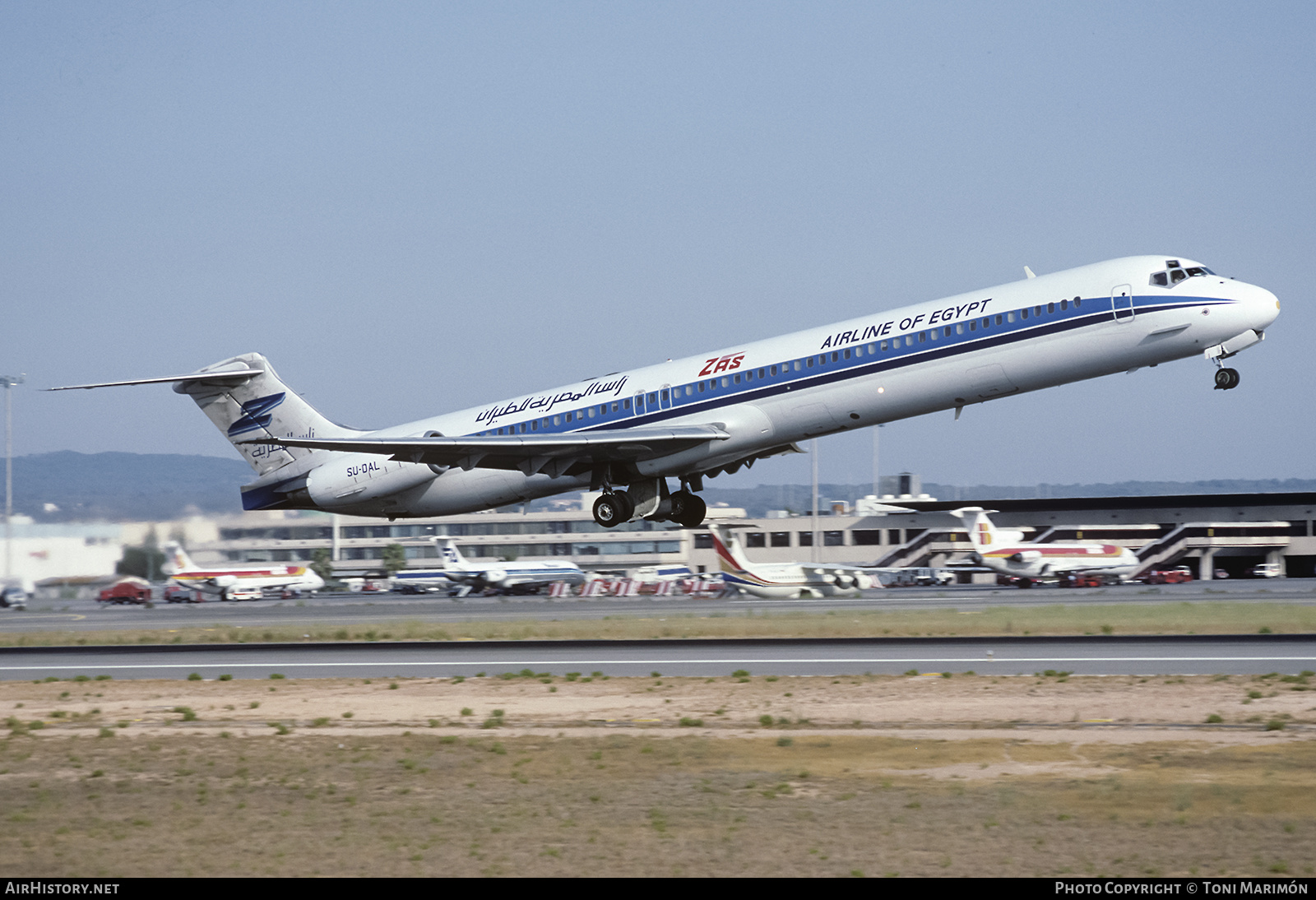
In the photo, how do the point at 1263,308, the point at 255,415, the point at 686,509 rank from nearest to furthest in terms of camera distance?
the point at 1263,308 → the point at 686,509 → the point at 255,415

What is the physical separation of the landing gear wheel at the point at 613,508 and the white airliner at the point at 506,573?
38.9 m

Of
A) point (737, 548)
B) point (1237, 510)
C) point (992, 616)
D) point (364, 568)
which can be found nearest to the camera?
point (992, 616)

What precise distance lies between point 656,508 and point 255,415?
14173 millimetres

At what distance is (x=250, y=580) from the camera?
7319 cm

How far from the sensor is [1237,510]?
299 ft

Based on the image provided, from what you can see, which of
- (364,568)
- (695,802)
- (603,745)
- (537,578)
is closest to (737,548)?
(537,578)

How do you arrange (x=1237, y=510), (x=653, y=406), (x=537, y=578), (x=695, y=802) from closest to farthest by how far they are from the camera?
(x=695, y=802) → (x=653, y=406) → (x=537, y=578) → (x=1237, y=510)

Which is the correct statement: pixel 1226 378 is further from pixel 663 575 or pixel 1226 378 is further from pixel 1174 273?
pixel 663 575

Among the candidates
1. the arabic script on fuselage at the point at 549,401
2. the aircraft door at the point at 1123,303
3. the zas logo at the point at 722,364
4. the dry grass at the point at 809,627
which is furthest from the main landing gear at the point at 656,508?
the aircraft door at the point at 1123,303

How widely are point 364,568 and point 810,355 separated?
84358mm

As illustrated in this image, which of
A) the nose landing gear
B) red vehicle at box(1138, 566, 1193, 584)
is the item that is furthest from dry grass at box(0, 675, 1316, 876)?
red vehicle at box(1138, 566, 1193, 584)

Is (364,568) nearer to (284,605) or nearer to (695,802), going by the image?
(284,605)

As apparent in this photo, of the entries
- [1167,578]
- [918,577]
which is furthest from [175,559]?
[918,577]

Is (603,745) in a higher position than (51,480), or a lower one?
lower
